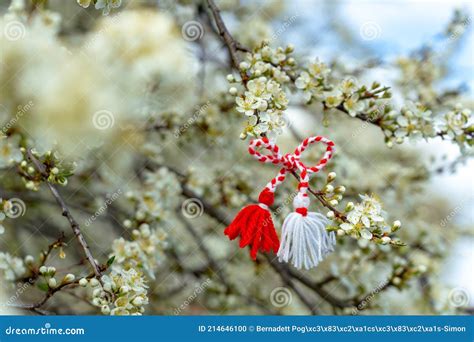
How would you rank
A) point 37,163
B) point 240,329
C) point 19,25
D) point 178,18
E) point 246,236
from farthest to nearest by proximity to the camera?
point 178,18, point 19,25, point 240,329, point 37,163, point 246,236

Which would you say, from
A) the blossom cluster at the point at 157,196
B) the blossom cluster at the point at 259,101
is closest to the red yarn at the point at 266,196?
the blossom cluster at the point at 259,101

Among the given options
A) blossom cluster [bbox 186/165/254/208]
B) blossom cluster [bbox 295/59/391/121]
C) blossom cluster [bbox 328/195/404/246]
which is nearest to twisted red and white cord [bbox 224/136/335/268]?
blossom cluster [bbox 328/195/404/246]

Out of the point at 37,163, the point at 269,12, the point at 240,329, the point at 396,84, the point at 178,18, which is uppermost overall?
the point at 269,12

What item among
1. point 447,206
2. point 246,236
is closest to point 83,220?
point 246,236

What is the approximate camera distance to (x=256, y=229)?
1.37m

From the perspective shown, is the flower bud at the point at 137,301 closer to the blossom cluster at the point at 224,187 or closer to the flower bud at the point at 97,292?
the flower bud at the point at 97,292

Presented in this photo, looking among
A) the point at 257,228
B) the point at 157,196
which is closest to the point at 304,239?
the point at 257,228

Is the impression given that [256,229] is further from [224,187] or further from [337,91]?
[224,187]

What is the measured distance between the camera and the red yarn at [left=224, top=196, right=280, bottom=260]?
1.36m

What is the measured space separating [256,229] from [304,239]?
118mm

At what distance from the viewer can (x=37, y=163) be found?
1480mm

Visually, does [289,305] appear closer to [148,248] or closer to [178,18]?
[148,248]

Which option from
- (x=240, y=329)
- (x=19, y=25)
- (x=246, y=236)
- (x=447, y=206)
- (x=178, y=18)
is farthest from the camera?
(x=447, y=206)

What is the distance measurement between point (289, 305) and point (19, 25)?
1.71 m
